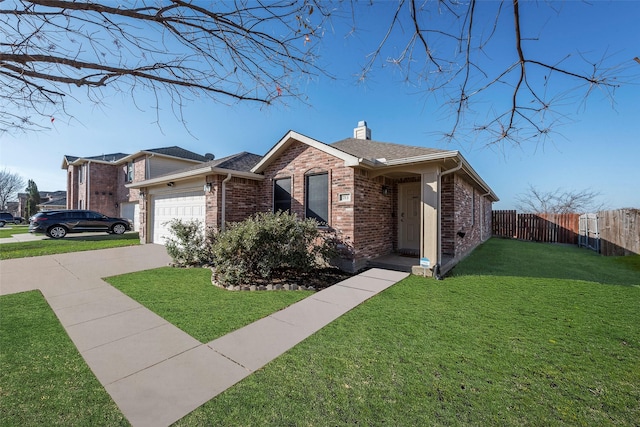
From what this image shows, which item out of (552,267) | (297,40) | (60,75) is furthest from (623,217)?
(60,75)

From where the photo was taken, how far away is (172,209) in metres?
11.0

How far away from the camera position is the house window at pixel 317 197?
7.57m

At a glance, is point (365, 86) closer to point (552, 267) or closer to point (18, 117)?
point (18, 117)

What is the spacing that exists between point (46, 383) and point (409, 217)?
8766 millimetres

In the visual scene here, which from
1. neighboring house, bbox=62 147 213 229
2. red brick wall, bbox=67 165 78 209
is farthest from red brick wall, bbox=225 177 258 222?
red brick wall, bbox=67 165 78 209

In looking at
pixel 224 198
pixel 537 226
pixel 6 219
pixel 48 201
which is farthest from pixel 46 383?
pixel 48 201

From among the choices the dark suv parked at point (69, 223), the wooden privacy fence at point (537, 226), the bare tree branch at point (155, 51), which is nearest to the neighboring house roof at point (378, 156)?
the bare tree branch at point (155, 51)

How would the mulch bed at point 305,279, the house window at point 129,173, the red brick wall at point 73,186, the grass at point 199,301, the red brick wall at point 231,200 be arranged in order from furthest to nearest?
the red brick wall at point 73,186, the house window at point 129,173, the red brick wall at point 231,200, the mulch bed at point 305,279, the grass at point 199,301

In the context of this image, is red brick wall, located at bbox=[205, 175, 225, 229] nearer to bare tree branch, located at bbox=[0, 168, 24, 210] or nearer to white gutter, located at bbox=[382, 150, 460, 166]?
white gutter, located at bbox=[382, 150, 460, 166]

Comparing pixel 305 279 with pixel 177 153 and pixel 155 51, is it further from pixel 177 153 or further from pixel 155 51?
pixel 177 153

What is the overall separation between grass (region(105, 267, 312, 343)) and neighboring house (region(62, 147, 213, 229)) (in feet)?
53.8

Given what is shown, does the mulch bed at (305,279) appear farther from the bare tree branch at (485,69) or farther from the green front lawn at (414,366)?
the bare tree branch at (485,69)

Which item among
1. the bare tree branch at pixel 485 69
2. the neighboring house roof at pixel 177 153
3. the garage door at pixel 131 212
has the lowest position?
the garage door at pixel 131 212

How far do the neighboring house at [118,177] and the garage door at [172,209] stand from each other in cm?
912
